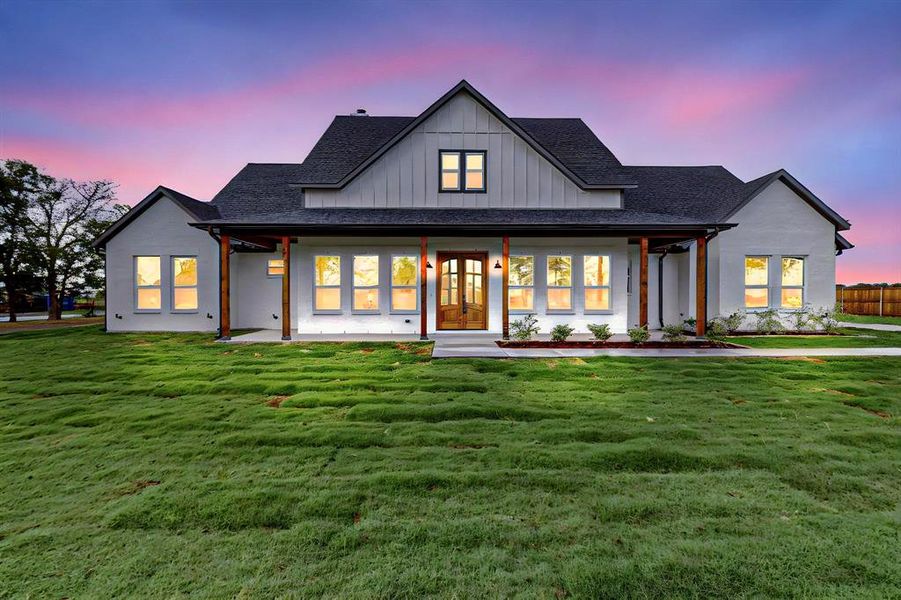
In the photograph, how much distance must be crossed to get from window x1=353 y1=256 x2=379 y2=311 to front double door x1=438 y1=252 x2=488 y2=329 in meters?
2.14

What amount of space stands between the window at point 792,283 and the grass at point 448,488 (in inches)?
322

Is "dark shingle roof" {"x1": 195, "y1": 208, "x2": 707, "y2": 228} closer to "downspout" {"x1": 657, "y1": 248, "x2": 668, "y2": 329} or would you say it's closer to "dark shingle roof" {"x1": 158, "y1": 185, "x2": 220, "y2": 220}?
"dark shingle roof" {"x1": 158, "y1": 185, "x2": 220, "y2": 220}

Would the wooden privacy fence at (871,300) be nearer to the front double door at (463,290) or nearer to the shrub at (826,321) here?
the shrub at (826,321)

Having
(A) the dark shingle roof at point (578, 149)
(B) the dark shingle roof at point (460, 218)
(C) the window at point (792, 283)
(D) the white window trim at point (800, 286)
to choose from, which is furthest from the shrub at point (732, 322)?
(A) the dark shingle roof at point (578, 149)

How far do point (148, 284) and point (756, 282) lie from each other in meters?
21.7

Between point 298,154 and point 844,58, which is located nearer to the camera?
point 844,58

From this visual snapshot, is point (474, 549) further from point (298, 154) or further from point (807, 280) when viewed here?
point (298, 154)

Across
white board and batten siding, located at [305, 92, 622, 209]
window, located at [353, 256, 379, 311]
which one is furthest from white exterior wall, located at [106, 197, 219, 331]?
window, located at [353, 256, 379, 311]

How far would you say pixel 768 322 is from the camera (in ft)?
40.7

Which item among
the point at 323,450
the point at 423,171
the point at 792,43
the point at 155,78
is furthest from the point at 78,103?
the point at 792,43

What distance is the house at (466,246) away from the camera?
12469mm

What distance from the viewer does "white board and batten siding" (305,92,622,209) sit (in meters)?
12.6

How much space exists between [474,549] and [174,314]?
1529 centimetres

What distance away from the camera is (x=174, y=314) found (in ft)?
44.9
